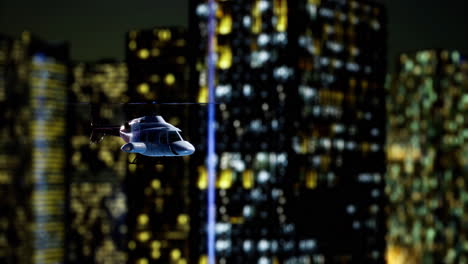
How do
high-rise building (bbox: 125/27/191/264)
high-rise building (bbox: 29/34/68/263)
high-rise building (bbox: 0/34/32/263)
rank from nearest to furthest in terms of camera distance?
high-rise building (bbox: 125/27/191/264), high-rise building (bbox: 0/34/32/263), high-rise building (bbox: 29/34/68/263)

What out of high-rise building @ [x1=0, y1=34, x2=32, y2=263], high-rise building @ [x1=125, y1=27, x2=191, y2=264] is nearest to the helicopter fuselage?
high-rise building @ [x1=125, y1=27, x2=191, y2=264]

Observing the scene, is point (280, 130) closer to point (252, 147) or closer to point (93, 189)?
point (252, 147)

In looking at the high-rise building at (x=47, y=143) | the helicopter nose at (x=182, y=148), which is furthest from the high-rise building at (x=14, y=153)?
the helicopter nose at (x=182, y=148)

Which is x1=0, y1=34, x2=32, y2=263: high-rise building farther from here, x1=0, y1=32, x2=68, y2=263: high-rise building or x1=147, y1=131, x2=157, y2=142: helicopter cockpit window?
x1=147, y1=131, x2=157, y2=142: helicopter cockpit window

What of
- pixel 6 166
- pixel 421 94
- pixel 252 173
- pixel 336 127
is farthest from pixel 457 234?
pixel 6 166

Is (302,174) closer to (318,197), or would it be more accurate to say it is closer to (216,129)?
(318,197)

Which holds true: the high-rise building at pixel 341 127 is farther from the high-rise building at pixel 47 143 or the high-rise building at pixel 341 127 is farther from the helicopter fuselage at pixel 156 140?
the high-rise building at pixel 47 143
